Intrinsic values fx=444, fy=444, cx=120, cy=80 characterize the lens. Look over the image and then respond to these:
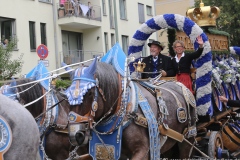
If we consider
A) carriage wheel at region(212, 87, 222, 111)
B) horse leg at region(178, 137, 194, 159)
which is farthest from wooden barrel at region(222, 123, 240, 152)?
horse leg at region(178, 137, 194, 159)

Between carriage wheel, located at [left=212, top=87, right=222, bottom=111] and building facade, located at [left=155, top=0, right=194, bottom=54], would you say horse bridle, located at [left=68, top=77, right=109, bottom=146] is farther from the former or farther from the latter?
building facade, located at [left=155, top=0, right=194, bottom=54]

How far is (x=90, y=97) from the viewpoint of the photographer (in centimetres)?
488

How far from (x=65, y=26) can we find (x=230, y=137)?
16.9 meters

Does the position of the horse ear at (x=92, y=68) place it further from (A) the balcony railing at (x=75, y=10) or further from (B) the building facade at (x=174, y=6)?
(B) the building facade at (x=174, y=6)

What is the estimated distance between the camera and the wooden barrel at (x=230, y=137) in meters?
8.32

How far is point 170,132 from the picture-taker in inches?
238

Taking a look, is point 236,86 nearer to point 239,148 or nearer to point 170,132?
point 239,148

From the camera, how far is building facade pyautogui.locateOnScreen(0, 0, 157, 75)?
20812mm

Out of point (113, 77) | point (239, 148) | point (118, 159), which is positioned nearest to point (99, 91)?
point (113, 77)

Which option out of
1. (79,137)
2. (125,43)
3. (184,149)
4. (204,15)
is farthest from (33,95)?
(125,43)

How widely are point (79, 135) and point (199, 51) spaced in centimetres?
321

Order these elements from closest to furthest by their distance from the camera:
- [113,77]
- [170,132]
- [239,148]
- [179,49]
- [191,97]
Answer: [113,77] → [170,132] → [191,97] → [179,49] → [239,148]

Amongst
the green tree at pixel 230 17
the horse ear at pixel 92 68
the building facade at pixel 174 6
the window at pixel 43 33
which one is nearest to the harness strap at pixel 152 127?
the horse ear at pixel 92 68

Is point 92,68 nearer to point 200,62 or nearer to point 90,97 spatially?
point 90,97
